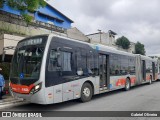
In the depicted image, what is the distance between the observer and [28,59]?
345 inches

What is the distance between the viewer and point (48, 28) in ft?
65.2

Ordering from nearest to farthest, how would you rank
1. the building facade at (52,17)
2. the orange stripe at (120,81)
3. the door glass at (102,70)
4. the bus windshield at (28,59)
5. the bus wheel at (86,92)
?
1. the bus windshield at (28,59)
2. the bus wheel at (86,92)
3. the door glass at (102,70)
4. the orange stripe at (120,81)
5. the building facade at (52,17)

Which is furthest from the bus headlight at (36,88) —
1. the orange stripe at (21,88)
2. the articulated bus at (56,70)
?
the orange stripe at (21,88)

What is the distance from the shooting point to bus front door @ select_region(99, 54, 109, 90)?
1237 centimetres

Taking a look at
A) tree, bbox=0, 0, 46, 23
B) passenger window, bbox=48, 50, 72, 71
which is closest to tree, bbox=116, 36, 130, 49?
tree, bbox=0, 0, 46, 23

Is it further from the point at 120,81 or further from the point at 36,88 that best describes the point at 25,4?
the point at 36,88

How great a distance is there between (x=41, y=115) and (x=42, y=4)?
9.57 meters

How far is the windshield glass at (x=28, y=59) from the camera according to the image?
845cm

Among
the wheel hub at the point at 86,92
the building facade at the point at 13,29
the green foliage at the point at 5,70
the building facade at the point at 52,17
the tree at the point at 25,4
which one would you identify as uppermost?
the building facade at the point at 52,17

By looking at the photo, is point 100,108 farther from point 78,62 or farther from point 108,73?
point 108,73

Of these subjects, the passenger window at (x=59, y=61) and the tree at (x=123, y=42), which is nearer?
the passenger window at (x=59, y=61)

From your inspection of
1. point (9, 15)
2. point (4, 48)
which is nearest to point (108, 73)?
point (4, 48)

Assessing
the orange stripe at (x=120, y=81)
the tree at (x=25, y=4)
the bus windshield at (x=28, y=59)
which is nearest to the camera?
the bus windshield at (x=28, y=59)

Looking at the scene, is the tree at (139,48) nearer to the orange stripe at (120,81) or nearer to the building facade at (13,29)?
the building facade at (13,29)
